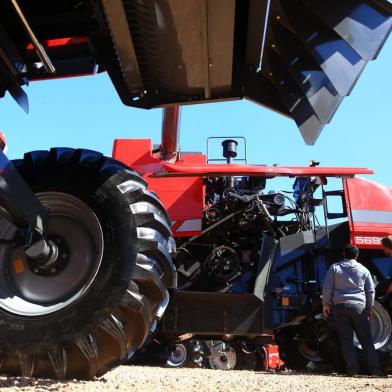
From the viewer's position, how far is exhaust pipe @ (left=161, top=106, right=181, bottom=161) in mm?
6387

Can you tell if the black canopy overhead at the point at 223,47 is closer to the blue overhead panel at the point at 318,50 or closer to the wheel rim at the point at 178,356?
the blue overhead panel at the point at 318,50

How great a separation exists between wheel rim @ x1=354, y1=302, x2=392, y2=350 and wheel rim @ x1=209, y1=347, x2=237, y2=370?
251cm

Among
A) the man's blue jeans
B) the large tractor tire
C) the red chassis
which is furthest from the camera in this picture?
the red chassis

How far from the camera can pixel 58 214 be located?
312 centimetres

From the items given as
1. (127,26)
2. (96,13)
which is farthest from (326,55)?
(96,13)

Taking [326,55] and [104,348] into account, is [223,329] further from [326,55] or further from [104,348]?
[326,55]

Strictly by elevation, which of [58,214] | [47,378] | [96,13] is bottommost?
[47,378]

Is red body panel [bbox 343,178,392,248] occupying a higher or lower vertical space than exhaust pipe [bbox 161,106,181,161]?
lower

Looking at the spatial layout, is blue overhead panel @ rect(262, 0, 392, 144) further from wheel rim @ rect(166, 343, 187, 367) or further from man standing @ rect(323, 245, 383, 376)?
wheel rim @ rect(166, 343, 187, 367)

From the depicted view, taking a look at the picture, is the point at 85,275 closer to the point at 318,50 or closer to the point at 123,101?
the point at 123,101

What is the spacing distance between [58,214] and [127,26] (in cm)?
124

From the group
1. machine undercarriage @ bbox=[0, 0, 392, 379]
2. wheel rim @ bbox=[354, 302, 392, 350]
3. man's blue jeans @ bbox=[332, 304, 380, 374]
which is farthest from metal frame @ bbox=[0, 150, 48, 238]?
wheel rim @ bbox=[354, 302, 392, 350]

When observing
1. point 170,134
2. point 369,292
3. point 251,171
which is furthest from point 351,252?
point 170,134

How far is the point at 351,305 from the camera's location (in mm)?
5453
